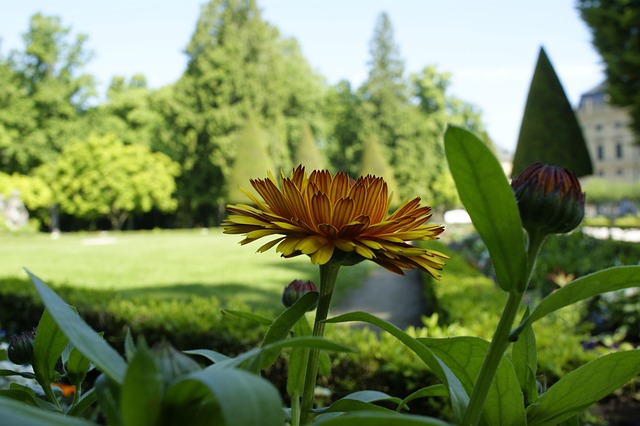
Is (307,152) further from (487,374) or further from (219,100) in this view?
(487,374)

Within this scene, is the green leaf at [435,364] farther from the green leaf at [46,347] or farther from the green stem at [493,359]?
the green leaf at [46,347]

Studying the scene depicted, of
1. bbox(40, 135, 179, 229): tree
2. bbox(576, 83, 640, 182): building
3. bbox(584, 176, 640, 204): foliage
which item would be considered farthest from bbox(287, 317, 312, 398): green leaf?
bbox(576, 83, 640, 182): building

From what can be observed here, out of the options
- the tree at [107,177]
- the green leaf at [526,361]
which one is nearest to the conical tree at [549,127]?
the green leaf at [526,361]

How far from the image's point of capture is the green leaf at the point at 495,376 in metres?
0.58

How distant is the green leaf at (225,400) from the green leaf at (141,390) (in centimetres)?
1

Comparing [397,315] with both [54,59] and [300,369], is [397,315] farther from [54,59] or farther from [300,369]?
[54,59]

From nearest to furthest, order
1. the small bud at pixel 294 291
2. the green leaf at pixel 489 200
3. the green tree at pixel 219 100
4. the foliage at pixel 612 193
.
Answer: the green leaf at pixel 489 200 < the small bud at pixel 294 291 < the green tree at pixel 219 100 < the foliage at pixel 612 193

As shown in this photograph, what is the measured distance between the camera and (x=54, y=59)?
1161 inches

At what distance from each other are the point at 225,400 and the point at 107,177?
29170mm

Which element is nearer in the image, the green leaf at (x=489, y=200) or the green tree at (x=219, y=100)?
the green leaf at (x=489, y=200)

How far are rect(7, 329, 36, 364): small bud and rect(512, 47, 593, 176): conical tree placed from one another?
1188cm

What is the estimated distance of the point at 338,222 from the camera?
584 mm

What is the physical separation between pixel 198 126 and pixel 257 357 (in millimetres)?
29551

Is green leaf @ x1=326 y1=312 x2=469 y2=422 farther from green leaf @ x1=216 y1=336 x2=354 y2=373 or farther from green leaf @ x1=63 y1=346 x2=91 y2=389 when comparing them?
green leaf @ x1=63 y1=346 x2=91 y2=389
